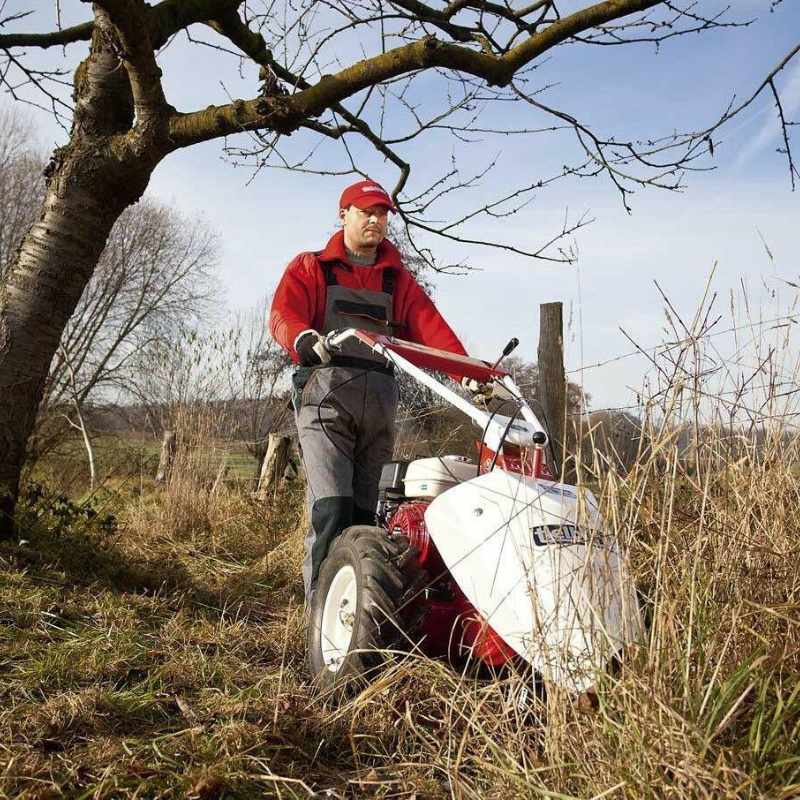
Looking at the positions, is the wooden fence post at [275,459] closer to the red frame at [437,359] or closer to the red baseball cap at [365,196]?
the red baseball cap at [365,196]

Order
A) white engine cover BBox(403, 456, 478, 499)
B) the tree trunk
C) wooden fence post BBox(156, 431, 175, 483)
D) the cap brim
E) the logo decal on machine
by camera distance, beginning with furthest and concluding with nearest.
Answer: wooden fence post BBox(156, 431, 175, 483) < the tree trunk < the cap brim < white engine cover BBox(403, 456, 478, 499) < the logo decal on machine

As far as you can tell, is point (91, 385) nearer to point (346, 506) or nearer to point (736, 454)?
point (346, 506)

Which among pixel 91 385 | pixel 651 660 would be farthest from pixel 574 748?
pixel 91 385

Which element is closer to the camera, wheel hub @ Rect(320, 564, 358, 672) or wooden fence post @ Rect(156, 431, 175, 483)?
wheel hub @ Rect(320, 564, 358, 672)

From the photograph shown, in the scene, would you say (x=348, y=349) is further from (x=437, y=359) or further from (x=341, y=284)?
(x=437, y=359)

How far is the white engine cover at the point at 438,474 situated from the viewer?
3.60 metres

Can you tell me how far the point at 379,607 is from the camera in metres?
2.88

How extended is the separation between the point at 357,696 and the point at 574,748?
Answer: 3.31ft

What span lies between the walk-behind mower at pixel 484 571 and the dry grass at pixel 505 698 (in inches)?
4.1

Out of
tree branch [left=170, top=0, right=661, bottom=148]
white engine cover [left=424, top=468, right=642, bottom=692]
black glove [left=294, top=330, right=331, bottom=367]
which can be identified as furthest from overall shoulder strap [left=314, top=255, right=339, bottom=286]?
white engine cover [left=424, top=468, right=642, bottom=692]

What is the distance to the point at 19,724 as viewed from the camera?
2684 millimetres

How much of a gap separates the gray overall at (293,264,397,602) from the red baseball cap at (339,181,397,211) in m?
0.33

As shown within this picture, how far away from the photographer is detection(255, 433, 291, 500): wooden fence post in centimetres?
857

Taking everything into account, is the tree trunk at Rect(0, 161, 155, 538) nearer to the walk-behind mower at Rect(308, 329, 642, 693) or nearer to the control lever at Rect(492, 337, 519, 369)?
the walk-behind mower at Rect(308, 329, 642, 693)
